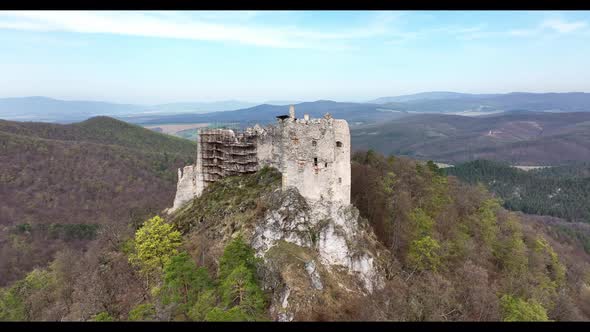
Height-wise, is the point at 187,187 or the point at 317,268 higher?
the point at 187,187

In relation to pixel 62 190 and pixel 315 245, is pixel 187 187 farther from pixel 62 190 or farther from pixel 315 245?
pixel 62 190

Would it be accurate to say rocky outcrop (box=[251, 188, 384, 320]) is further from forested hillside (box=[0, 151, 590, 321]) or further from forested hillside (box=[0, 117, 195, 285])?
forested hillside (box=[0, 117, 195, 285])

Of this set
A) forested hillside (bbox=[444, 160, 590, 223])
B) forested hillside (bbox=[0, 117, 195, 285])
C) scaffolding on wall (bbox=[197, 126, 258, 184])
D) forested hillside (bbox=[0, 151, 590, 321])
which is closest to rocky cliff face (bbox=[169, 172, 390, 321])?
forested hillside (bbox=[0, 151, 590, 321])

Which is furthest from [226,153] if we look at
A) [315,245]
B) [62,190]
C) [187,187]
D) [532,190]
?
[532,190]

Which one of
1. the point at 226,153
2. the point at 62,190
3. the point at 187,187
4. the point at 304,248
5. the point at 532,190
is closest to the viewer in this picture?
the point at 304,248
